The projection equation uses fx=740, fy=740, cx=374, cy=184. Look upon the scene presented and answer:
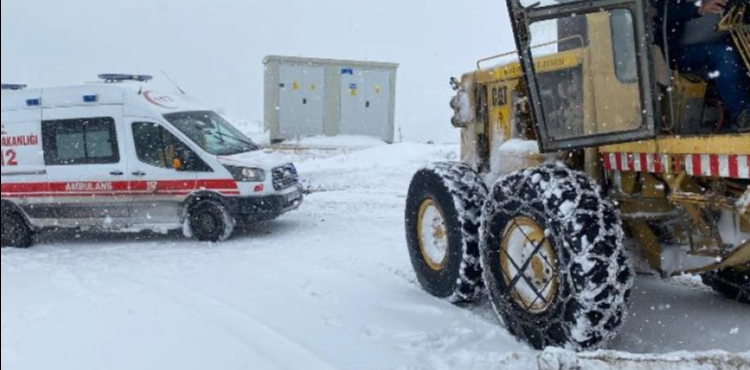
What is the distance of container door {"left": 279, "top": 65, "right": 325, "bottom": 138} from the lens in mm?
21078

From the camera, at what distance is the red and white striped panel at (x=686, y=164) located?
138 inches

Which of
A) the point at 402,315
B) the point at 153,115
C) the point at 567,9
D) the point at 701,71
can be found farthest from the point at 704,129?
the point at 153,115

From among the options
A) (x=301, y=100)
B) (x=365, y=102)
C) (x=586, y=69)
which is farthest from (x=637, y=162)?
(x=365, y=102)

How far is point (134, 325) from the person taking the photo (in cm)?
493

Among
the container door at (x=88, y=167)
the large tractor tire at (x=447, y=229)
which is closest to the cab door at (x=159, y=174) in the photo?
the container door at (x=88, y=167)

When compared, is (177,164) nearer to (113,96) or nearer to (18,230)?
(113,96)

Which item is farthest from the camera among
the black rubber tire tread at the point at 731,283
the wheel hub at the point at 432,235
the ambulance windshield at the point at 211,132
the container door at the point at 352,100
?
the container door at the point at 352,100

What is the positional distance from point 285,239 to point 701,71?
5.62 m

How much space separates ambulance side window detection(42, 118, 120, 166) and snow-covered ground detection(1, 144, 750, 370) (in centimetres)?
119

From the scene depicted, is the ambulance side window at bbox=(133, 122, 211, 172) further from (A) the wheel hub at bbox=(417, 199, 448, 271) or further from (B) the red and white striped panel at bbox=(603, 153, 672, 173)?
(B) the red and white striped panel at bbox=(603, 153, 672, 173)

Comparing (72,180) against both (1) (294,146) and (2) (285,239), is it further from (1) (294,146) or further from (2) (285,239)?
(1) (294,146)

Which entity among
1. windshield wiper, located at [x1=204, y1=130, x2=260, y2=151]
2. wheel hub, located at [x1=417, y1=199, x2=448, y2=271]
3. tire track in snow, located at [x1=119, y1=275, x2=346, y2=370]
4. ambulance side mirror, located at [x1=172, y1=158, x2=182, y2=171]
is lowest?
tire track in snow, located at [x1=119, y1=275, x2=346, y2=370]

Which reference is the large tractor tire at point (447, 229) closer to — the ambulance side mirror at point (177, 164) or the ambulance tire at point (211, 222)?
the ambulance tire at point (211, 222)

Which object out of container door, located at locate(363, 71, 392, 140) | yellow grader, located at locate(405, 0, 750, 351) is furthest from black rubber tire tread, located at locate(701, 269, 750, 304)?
container door, located at locate(363, 71, 392, 140)
